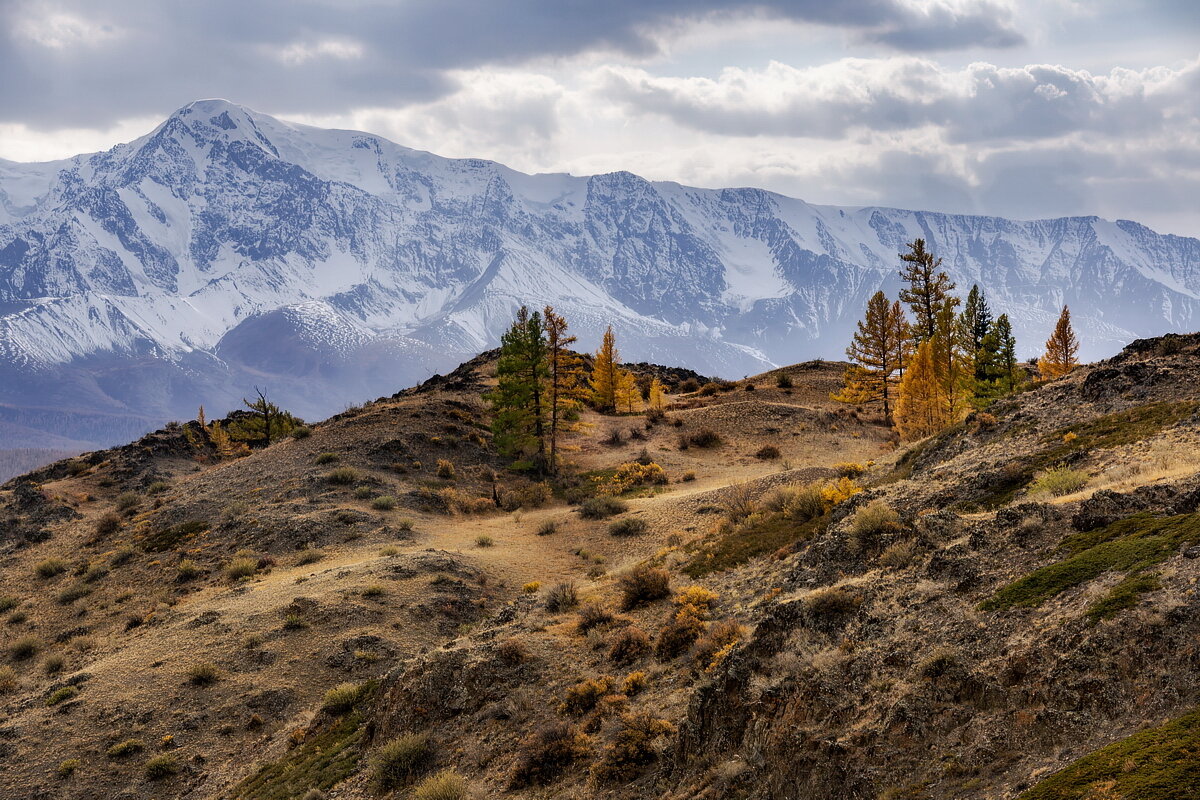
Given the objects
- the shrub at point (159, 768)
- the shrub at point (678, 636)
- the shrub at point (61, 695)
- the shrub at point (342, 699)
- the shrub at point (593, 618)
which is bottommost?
the shrub at point (159, 768)

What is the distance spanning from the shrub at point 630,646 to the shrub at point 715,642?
1.55m

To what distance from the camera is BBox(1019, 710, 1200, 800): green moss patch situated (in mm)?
5652

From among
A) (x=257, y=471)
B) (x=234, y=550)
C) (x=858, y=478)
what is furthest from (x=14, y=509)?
(x=858, y=478)

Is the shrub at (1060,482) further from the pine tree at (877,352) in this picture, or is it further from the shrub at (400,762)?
the pine tree at (877,352)

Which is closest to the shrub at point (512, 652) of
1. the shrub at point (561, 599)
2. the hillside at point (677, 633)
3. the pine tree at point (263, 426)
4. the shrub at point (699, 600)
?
the hillside at point (677, 633)

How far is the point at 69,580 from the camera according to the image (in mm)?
35312

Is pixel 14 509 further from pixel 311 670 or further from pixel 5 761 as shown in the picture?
pixel 311 670

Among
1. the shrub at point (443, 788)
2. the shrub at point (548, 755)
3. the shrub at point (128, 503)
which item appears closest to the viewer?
the shrub at point (548, 755)

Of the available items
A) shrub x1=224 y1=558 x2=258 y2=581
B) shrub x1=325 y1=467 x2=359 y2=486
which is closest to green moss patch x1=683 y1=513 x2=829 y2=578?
shrub x1=224 y1=558 x2=258 y2=581

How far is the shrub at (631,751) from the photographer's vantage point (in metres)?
11.0

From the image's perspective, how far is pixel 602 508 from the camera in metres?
36.0

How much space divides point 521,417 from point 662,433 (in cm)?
1281

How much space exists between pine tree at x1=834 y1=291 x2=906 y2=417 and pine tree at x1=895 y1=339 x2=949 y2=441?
1508cm

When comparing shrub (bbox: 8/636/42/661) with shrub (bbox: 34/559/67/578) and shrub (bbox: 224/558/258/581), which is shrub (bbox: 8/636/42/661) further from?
shrub (bbox: 34/559/67/578)
